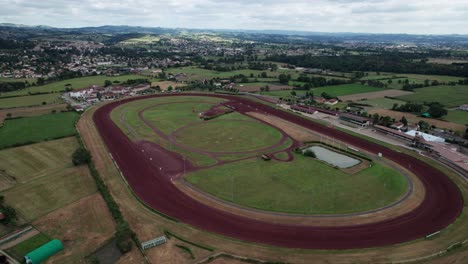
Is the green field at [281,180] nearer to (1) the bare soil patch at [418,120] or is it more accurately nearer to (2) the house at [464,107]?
(1) the bare soil patch at [418,120]

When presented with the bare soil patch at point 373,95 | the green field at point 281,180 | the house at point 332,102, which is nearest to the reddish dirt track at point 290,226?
the green field at point 281,180

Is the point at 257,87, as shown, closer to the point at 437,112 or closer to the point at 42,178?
the point at 437,112

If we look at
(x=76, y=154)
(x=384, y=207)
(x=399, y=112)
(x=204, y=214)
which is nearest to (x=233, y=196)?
(x=204, y=214)

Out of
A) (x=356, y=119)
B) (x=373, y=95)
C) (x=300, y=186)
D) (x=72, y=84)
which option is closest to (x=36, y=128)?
(x=300, y=186)

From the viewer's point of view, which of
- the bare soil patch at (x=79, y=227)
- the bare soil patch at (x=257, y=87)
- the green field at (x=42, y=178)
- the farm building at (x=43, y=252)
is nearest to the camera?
the farm building at (x=43, y=252)

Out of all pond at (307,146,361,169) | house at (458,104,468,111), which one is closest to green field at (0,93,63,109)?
pond at (307,146,361,169)
